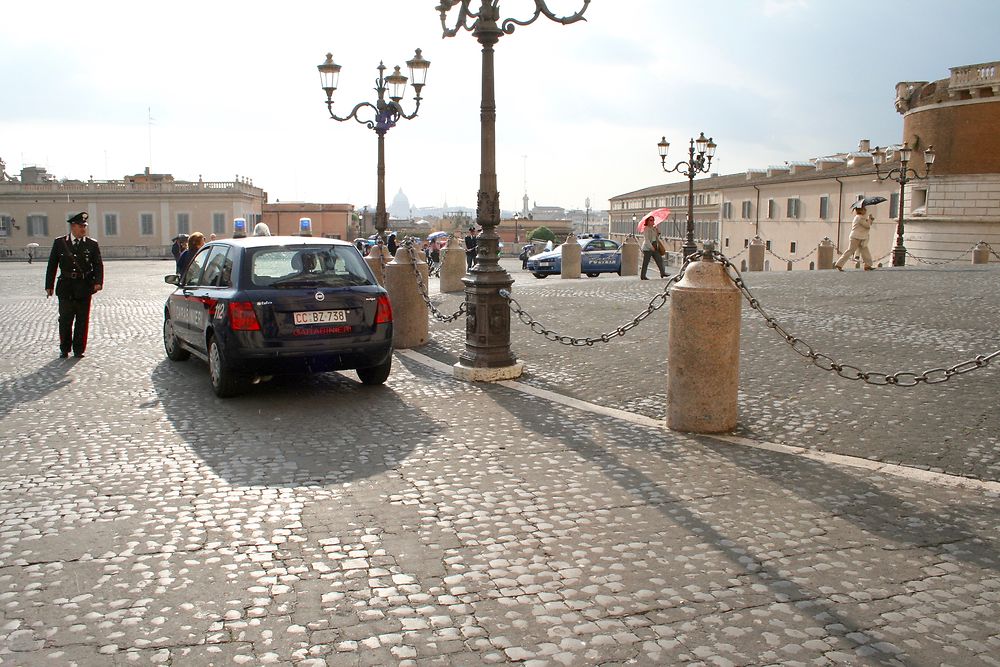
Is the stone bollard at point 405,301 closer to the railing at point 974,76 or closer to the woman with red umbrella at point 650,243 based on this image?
the woman with red umbrella at point 650,243

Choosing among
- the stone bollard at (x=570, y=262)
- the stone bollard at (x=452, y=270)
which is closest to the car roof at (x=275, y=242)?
the stone bollard at (x=452, y=270)

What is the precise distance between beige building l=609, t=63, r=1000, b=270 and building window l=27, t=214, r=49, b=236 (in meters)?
49.3

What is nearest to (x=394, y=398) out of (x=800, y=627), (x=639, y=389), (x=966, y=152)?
(x=639, y=389)

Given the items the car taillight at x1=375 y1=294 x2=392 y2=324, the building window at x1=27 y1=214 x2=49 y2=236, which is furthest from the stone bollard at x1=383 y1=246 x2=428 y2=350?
the building window at x1=27 y1=214 x2=49 y2=236

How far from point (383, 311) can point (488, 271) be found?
4.37ft

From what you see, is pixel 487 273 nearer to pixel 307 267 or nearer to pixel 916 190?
pixel 307 267

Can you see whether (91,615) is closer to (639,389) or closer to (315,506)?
(315,506)

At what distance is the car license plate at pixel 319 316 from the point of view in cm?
837

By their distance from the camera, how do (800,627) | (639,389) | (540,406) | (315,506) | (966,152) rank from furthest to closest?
(966,152)
(639,389)
(540,406)
(315,506)
(800,627)

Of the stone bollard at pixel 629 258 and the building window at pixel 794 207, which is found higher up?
the building window at pixel 794 207

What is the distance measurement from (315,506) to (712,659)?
257 centimetres

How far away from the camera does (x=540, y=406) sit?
8.05 meters

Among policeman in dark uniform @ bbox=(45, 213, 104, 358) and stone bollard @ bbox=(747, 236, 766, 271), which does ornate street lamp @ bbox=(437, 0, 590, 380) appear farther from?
stone bollard @ bbox=(747, 236, 766, 271)

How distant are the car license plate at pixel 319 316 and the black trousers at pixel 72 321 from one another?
4255 millimetres
